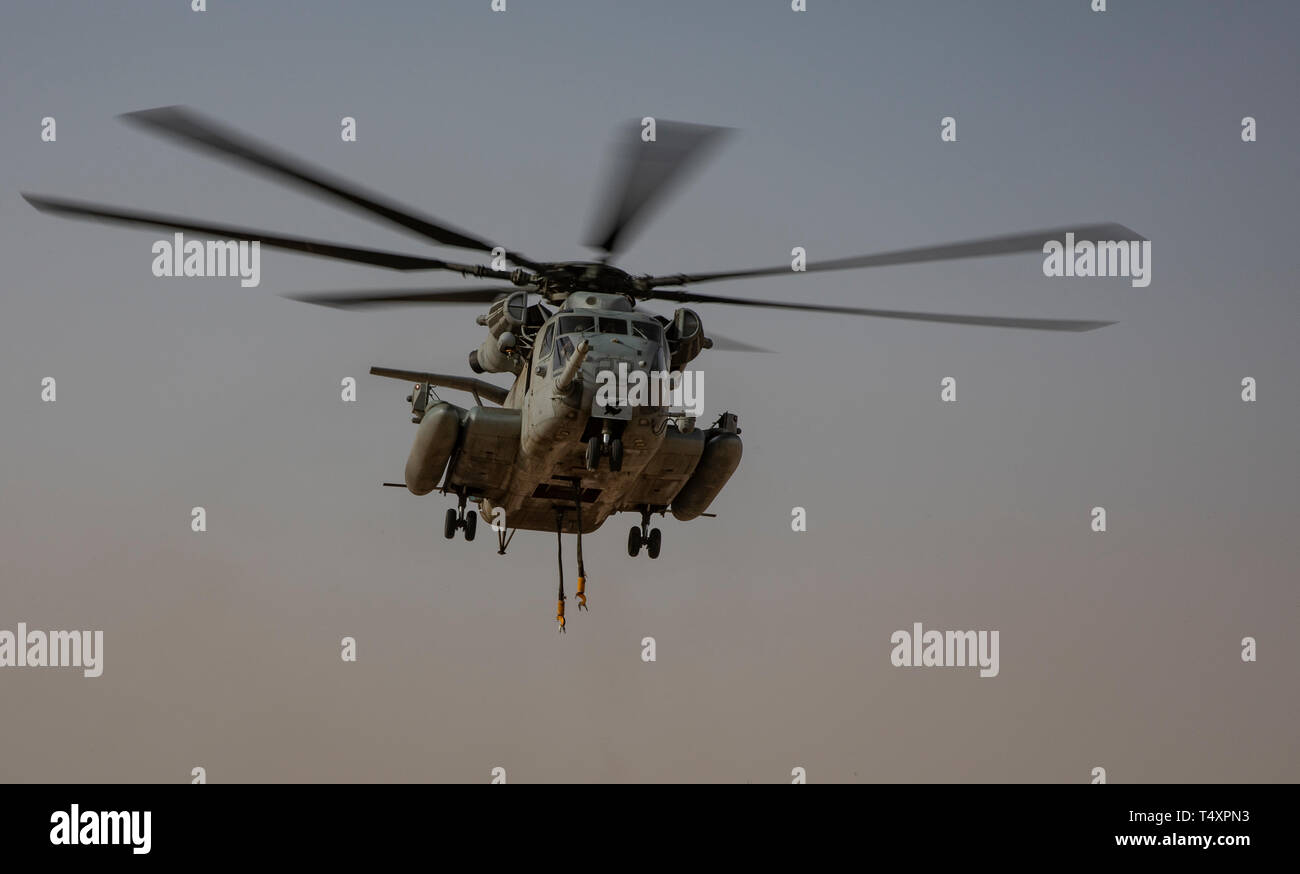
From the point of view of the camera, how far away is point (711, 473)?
27.3 metres

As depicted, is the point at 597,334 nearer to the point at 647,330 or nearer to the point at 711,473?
the point at 647,330

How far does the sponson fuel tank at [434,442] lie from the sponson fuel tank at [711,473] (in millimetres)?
4429

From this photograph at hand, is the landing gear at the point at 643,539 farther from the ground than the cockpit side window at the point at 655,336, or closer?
closer

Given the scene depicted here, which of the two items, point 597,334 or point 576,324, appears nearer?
point 597,334

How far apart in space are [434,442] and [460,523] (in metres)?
2.49

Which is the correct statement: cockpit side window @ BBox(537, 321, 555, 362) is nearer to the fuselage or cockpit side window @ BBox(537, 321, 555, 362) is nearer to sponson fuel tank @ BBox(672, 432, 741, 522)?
the fuselage

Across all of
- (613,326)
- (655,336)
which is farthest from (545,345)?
(655,336)

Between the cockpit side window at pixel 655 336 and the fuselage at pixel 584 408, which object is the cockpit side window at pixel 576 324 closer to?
the fuselage at pixel 584 408

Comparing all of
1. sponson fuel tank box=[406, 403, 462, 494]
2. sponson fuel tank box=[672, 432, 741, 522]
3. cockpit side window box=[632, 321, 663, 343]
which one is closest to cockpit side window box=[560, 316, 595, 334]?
cockpit side window box=[632, 321, 663, 343]

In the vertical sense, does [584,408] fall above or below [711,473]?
above

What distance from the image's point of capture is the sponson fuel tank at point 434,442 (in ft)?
86.2

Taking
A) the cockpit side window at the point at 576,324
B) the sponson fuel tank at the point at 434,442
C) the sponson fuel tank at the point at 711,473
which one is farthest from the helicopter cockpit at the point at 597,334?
the sponson fuel tank at the point at 711,473
